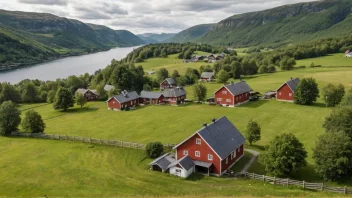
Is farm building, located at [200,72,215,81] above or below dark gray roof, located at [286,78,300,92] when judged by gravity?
above

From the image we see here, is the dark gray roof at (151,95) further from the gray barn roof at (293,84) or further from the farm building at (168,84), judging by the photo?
the gray barn roof at (293,84)

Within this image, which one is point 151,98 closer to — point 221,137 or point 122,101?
point 122,101

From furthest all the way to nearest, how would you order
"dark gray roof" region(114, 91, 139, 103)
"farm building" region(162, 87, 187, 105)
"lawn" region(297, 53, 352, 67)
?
"lawn" region(297, 53, 352, 67) < "farm building" region(162, 87, 187, 105) < "dark gray roof" region(114, 91, 139, 103)

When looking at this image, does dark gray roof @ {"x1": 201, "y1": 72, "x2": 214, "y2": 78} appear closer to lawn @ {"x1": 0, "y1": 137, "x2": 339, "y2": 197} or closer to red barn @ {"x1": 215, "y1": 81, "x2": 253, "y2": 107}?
red barn @ {"x1": 215, "y1": 81, "x2": 253, "y2": 107}

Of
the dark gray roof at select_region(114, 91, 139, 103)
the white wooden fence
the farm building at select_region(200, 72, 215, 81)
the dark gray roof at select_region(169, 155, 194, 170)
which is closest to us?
the white wooden fence

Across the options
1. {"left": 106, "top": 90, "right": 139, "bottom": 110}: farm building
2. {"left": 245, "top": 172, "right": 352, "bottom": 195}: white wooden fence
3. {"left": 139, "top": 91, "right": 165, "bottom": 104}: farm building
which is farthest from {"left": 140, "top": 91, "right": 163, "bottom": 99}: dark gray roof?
{"left": 245, "top": 172, "right": 352, "bottom": 195}: white wooden fence

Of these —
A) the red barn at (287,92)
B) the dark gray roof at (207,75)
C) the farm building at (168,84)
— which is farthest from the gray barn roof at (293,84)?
the farm building at (168,84)

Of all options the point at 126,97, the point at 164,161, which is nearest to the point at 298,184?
the point at 164,161
